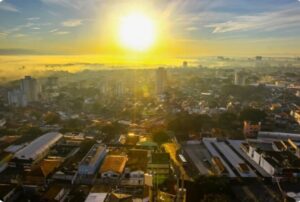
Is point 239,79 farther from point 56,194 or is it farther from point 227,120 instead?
point 56,194

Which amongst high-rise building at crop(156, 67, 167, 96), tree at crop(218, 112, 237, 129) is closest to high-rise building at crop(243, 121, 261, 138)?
tree at crop(218, 112, 237, 129)

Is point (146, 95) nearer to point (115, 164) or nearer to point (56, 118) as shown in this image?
point (56, 118)

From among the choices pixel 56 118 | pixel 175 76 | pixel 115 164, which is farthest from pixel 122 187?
pixel 175 76

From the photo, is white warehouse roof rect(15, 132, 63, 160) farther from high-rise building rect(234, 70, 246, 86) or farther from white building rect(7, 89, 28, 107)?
high-rise building rect(234, 70, 246, 86)

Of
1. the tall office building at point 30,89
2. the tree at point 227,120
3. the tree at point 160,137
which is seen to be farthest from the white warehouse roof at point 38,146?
the tall office building at point 30,89

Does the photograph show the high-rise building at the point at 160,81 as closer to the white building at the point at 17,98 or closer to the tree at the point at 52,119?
the white building at the point at 17,98
